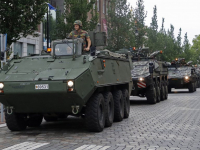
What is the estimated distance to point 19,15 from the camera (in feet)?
56.5

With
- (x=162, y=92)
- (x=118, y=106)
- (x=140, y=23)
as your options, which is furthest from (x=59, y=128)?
(x=140, y=23)

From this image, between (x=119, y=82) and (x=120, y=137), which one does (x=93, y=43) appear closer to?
(x=119, y=82)

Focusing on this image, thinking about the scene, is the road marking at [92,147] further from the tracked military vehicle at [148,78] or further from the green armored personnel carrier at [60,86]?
the tracked military vehicle at [148,78]

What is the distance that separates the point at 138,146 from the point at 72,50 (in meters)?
3.20

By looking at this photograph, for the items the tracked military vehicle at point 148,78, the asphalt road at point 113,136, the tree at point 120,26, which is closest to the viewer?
the asphalt road at point 113,136

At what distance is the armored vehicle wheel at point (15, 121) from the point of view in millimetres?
10305

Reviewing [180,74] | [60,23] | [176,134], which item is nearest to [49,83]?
[176,134]

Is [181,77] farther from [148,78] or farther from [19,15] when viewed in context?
[19,15]

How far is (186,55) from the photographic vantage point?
75125mm

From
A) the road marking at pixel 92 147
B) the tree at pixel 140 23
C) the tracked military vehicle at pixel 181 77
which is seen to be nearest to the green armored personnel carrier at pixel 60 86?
the road marking at pixel 92 147

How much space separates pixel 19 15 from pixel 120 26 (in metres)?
20.5

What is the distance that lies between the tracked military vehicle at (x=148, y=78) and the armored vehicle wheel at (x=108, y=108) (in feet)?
25.6

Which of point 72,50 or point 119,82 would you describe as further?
point 119,82

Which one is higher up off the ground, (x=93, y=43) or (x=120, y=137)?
(x=93, y=43)
